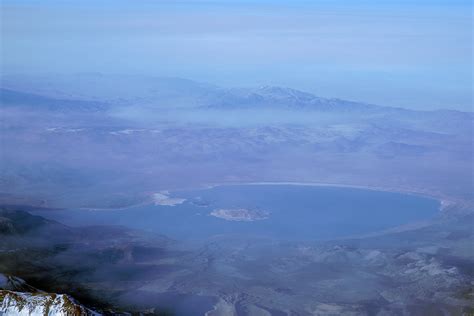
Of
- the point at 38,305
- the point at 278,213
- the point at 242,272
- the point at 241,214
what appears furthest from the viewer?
the point at 278,213

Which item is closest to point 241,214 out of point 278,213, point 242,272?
point 278,213

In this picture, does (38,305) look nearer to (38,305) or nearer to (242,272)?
(38,305)

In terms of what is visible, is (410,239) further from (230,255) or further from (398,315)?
(398,315)

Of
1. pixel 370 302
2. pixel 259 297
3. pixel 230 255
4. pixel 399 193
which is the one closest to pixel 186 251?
pixel 230 255

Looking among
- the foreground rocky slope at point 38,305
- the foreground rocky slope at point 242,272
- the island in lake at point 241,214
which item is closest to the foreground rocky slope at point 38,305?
the foreground rocky slope at point 38,305

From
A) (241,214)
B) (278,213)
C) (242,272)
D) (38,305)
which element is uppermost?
(38,305)

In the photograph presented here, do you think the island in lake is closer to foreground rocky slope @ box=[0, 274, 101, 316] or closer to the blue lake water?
the blue lake water

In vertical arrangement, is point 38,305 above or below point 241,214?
above

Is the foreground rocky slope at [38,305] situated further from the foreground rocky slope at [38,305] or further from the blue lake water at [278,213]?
the blue lake water at [278,213]

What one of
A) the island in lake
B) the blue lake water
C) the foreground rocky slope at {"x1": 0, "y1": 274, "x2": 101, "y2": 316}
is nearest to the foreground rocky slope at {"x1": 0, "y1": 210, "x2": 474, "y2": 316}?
the foreground rocky slope at {"x1": 0, "y1": 274, "x2": 101, "y2": 316}
